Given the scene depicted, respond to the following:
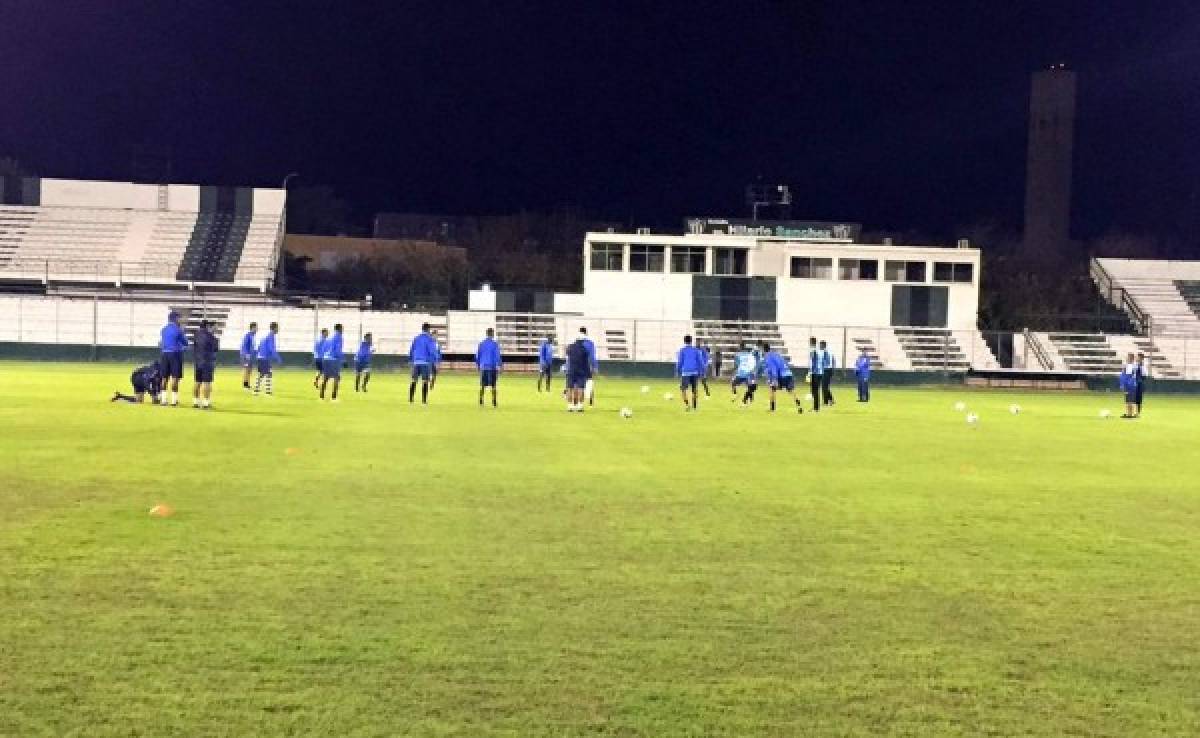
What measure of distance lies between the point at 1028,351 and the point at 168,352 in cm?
4481

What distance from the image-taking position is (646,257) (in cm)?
6278

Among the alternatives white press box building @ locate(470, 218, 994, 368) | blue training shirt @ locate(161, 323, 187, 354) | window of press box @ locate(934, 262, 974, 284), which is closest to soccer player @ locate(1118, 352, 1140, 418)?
blue training shirt @ locate(161, 323, 187, 354)

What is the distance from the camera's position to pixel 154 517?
11508 millimetres

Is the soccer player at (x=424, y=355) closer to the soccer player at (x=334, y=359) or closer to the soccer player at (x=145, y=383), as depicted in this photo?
the soccer player at (x=334, y=359)

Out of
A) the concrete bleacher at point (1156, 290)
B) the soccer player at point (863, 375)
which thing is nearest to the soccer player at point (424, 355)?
the soccer player at point (863, 375)

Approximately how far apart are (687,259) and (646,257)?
1.94 meters

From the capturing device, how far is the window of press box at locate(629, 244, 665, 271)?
62.6m

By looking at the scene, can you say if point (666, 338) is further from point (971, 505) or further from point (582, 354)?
point (971, 505)

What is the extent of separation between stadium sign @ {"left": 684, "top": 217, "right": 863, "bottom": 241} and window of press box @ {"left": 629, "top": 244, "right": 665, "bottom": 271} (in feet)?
13.7

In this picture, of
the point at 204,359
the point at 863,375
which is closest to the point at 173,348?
the point at 204,359

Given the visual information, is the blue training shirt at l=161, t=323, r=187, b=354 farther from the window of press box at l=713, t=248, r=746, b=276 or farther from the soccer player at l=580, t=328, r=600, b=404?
the window of press box at l=713, t=248, r=746, b=276

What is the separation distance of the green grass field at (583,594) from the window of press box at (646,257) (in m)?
43.9

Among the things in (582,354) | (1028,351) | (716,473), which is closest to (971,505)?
(716,473)

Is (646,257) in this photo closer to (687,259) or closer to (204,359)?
(687,259)
